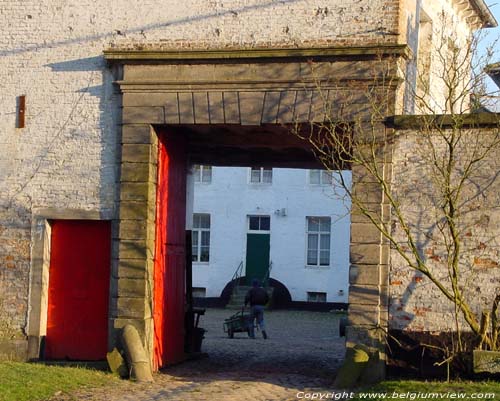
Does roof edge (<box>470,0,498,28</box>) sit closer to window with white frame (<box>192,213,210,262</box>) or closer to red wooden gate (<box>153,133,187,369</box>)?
red wooden gate (<box>153,133,187,369</box>)

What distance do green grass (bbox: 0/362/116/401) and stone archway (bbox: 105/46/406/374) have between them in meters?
1.07

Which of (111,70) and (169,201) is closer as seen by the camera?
(111,70)

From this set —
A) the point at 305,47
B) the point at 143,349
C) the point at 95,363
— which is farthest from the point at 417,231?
the point at 95,363

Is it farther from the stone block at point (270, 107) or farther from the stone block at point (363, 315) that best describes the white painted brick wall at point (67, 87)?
the stone block at point (363, 315)

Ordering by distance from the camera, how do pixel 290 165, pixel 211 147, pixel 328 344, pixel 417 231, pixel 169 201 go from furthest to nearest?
1. pixel 328 344
2. pixel 290 165
3. pixel 211 147
4. pixel 169 201
5. pixel 417 231

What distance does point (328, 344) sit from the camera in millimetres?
21500

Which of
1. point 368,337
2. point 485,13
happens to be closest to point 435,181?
point 368,337

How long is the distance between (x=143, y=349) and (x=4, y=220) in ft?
10.1

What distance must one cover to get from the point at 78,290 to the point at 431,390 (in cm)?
600

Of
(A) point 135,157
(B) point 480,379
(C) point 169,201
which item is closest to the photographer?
(B) point 480,379

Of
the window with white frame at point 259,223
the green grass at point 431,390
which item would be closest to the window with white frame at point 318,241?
the window with white frame at point 259,223

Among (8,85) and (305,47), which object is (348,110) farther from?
(8,85)

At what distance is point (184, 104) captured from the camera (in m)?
14.6

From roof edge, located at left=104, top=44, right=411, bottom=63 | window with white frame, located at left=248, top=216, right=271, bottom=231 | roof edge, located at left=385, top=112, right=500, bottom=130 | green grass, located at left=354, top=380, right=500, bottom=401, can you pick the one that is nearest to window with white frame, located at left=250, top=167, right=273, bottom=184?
window with white frame, located at left=248, top=216, right=271, bottom=231
